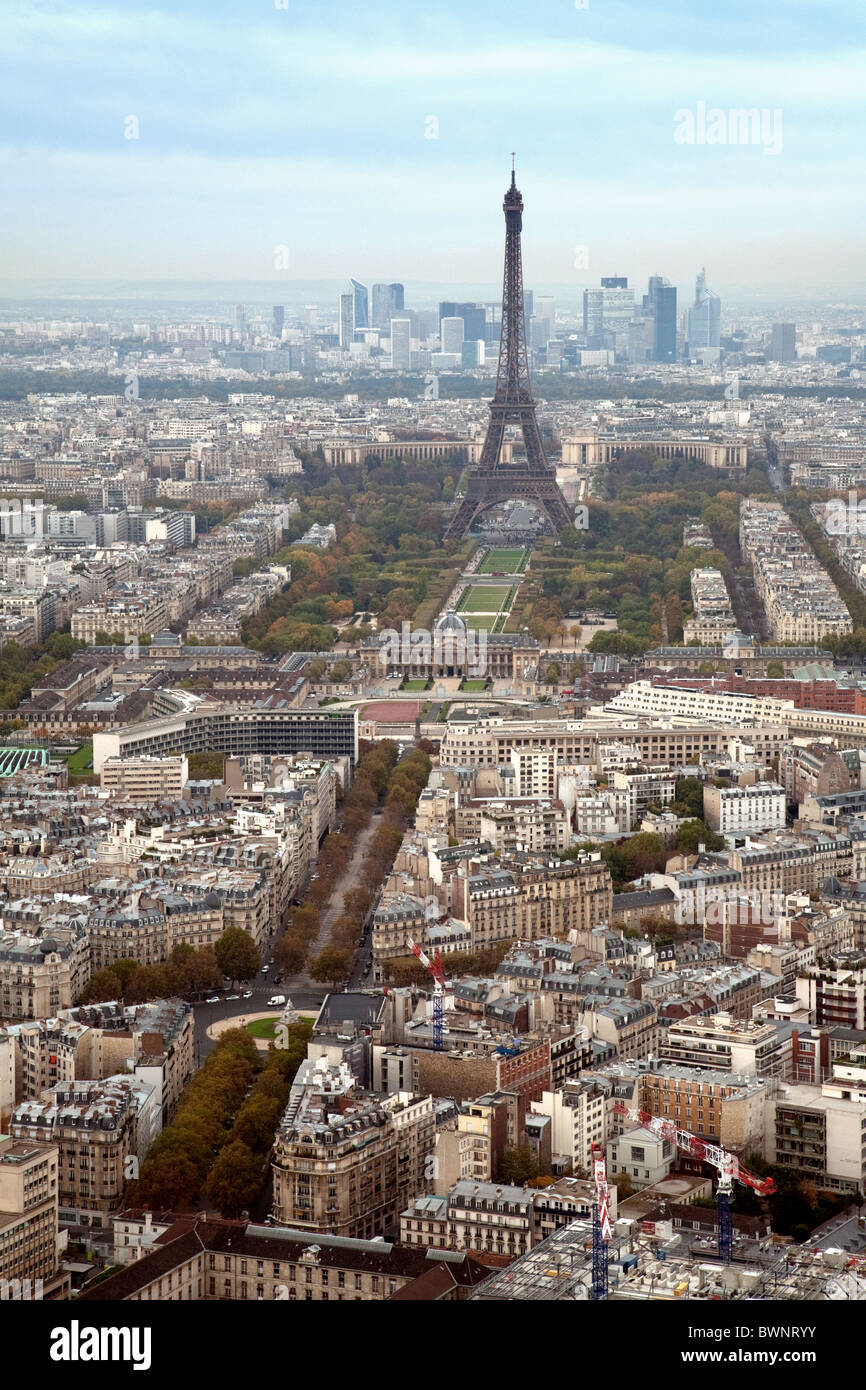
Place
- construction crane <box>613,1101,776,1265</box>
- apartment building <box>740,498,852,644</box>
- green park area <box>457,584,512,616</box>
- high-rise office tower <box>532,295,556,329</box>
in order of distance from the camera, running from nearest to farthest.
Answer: construction crane <box>613,1101,776,1265</box> → apartment building <box>740,498,852,644</box> → green park area <box>457,584,512,616</box> → high-rise office tower <box>532,295,556,329</box>

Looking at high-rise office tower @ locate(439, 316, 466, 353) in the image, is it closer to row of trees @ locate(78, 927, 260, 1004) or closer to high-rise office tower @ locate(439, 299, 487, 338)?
high-rise office tower @ locate(439, 299, 487, 338)

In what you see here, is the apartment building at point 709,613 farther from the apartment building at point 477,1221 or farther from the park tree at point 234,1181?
the apartment building at point 477,1221

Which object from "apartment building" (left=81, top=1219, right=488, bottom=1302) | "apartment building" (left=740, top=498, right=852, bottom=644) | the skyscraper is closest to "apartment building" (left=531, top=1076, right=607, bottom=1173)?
"apartment building" (left=81, top=1219, right=488, bottom=1302)

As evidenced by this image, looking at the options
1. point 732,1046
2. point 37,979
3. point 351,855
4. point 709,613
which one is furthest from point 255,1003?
point 709,613
